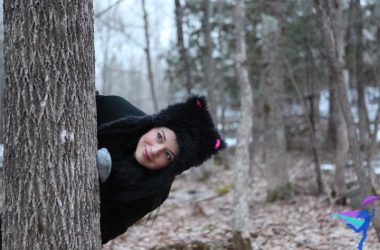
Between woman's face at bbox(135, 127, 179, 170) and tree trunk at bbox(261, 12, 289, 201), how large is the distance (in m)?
7.91

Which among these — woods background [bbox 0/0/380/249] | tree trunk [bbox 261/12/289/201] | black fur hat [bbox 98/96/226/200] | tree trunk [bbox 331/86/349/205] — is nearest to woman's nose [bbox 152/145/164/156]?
black fur hat [bbox 98/96/226/200]

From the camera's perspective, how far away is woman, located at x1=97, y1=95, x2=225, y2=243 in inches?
105

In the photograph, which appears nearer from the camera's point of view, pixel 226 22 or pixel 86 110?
pixel 86 110

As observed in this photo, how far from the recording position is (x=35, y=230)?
2312mm

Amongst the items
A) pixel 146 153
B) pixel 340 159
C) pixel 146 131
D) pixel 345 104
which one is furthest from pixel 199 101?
pixel 340 159

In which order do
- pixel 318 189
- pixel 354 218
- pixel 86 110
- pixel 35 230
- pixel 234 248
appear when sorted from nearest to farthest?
1. pixel 35 230
2. pixel 86 110
3. pixel 354 218
4. pixel 234 248
5. pixel 318 189

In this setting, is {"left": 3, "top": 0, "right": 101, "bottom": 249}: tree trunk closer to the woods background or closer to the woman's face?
the woman's face

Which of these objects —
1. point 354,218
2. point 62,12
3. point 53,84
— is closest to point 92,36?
point 62,12

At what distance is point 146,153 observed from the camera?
2686 mm

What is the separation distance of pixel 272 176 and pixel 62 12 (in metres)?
8.70

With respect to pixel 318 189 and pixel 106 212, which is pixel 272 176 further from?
pixel 106 212

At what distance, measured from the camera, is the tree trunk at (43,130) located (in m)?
2.31

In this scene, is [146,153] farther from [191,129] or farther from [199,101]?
[199,101]

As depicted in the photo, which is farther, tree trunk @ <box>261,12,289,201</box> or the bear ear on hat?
tree trunk @ <box>261,12,289,201</box>
